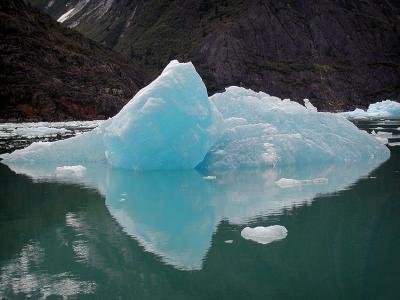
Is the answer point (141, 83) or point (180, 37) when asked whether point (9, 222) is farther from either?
point (180, 37)

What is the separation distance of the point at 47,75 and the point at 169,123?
4455 centimetres

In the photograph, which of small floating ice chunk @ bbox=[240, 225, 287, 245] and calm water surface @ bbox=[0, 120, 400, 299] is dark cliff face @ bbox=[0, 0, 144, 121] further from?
small floating ice chunk @ bbox=[240, 225, 287, 245]

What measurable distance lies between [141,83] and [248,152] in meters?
61.4

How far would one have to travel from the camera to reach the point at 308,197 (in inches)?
389

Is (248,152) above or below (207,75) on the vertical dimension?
below

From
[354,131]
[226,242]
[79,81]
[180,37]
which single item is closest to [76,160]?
[354,131]

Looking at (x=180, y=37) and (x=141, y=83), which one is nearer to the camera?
(x=141, y=83)

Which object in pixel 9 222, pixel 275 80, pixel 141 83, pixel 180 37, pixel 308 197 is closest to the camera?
pixel 9 222

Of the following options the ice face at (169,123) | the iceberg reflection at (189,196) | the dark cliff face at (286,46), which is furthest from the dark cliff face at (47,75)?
the ice face at (169,123)

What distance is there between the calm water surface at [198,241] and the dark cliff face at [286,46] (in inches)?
3273

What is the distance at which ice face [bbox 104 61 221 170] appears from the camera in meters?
13.8

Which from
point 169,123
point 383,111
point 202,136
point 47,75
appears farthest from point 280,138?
point 383,111

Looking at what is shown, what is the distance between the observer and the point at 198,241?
7086mm

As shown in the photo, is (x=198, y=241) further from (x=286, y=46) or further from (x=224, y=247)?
(x=286, y=46)
